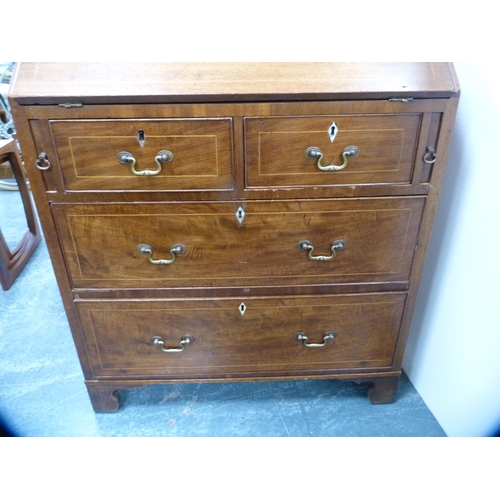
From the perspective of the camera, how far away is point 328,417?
4.16 feet

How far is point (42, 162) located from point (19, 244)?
54.9 inches

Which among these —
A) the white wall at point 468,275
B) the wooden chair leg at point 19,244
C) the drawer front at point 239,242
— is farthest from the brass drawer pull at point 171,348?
the wooden chair leg at point 19,244

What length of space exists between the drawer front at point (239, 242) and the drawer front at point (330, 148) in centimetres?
6

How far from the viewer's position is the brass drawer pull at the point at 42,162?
870 millimetres

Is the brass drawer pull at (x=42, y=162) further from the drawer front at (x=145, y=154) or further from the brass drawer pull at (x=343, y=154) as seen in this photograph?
the brass drawer pull at (x=343, y=154)

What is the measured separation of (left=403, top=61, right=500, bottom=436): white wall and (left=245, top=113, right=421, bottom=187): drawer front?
0.72ft

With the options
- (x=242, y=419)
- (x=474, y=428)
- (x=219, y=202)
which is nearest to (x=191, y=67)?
(x=219, y=202)

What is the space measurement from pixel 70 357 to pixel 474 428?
4.45ft

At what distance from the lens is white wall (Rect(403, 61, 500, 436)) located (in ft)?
3.16

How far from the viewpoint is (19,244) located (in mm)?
2051

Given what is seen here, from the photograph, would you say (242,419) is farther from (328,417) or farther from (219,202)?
(219,202)

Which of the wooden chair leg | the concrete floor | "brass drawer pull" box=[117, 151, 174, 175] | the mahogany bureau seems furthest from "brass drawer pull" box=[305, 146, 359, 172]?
the wooden chair leg

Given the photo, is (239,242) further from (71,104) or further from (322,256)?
(71,104)

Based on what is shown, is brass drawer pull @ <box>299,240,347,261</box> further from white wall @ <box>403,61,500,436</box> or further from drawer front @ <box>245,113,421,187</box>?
white wall @ <box>403,61,500,436</box>
